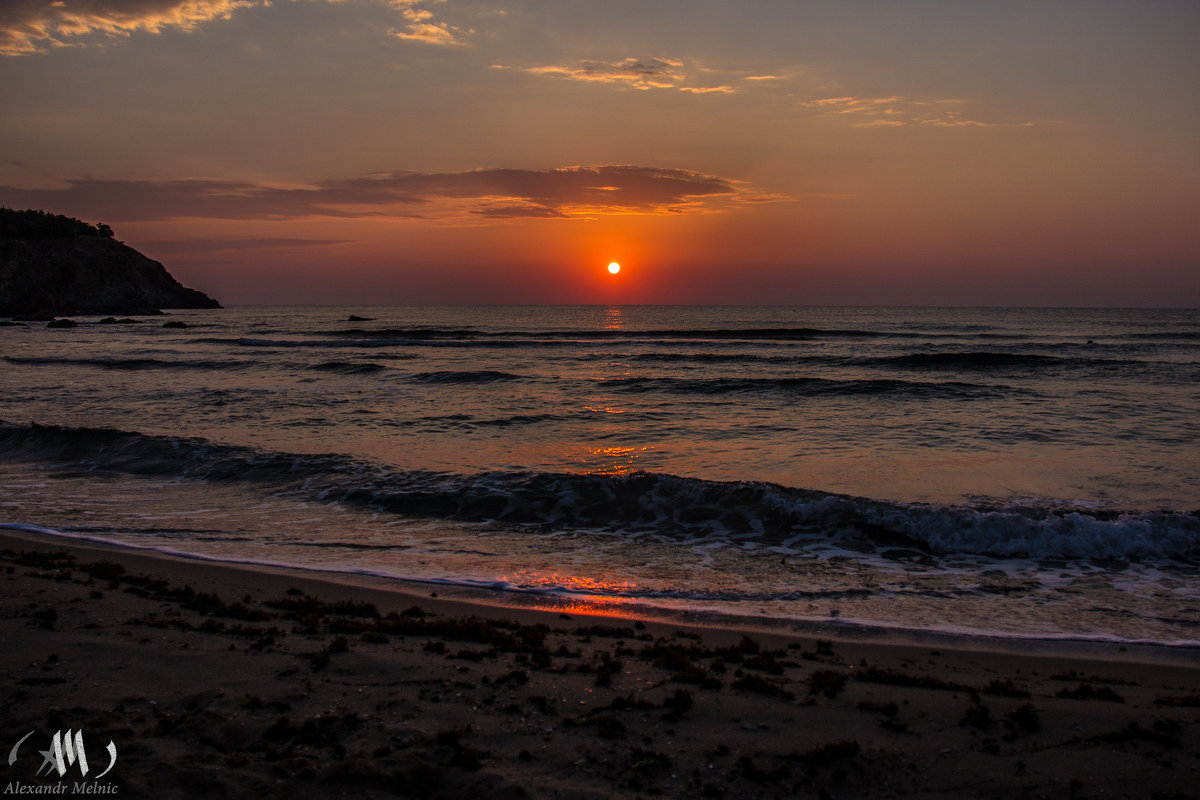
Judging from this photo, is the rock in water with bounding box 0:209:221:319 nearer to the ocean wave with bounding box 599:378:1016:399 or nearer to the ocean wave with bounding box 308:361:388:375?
the ocean wave with bounding box 308:361:388:375

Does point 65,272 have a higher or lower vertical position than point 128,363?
higher

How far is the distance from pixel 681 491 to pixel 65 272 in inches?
4458

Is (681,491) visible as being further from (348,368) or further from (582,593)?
(348,368)

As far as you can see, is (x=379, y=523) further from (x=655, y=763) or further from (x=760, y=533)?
(x=655, y=763)

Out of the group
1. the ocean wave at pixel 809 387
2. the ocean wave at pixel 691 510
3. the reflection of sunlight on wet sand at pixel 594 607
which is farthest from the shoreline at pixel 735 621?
the ocean wave at pixel 809 387

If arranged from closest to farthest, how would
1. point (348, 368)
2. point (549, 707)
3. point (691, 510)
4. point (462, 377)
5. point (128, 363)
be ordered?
point (549, 707)
point (691, 510)
point (462, 377)
point (348, 368)
point (128, 363)

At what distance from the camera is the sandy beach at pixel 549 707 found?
11.9 feet

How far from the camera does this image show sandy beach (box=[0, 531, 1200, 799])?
363cm

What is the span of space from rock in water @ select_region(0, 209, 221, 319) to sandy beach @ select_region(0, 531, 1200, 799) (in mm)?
98120

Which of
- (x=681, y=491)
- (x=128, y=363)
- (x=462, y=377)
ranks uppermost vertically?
(x=128, y=363)

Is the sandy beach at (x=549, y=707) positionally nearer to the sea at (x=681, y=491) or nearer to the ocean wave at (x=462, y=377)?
the sea at (x=681, y=491)

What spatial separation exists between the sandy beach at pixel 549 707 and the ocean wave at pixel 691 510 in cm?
339

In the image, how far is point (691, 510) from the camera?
1047 cm

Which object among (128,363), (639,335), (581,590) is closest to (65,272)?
(128,363)
